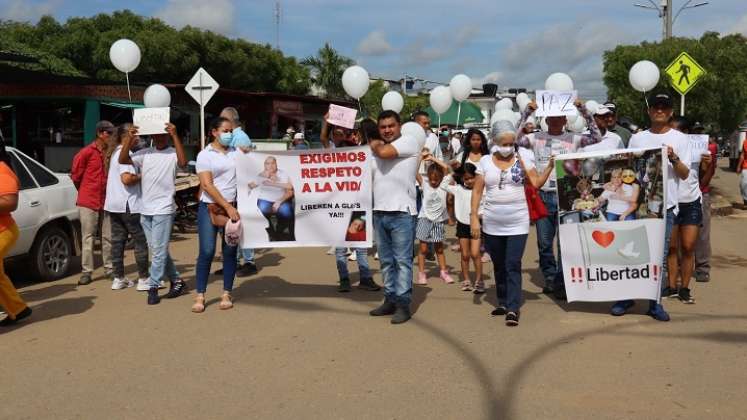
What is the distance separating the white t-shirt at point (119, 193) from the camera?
7289 mm

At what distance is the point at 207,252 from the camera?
21.2 feet

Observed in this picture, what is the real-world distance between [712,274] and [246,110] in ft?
83.3

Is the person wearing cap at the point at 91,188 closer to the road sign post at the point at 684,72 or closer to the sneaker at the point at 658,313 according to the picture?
the sneaker at the point at 658,313

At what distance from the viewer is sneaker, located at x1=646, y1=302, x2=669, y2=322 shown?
5.93 meters

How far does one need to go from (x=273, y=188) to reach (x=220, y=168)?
544 mm

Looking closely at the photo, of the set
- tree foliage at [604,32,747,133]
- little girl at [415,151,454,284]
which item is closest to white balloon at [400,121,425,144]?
little girl at [415,151,454,284]

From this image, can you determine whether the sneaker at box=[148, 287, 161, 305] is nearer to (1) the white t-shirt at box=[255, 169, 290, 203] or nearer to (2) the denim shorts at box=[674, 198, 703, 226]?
(1) the white t-shirt at box=[255, 169, 290, 203]

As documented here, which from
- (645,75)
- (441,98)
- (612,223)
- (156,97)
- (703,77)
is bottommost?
(612,223)

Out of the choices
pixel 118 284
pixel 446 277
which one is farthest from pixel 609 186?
pixel 118 284

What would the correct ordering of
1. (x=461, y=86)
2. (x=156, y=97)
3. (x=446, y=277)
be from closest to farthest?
1. (x=446, y=277)
2. (x=156, y=97)
3. (x=461, y=86)

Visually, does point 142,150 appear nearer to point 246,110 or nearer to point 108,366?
point 108,366

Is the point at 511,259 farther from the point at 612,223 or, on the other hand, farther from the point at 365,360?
the point at 365,360

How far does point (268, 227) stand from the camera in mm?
6578

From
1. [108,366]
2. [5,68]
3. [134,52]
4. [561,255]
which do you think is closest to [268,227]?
[108,366]
